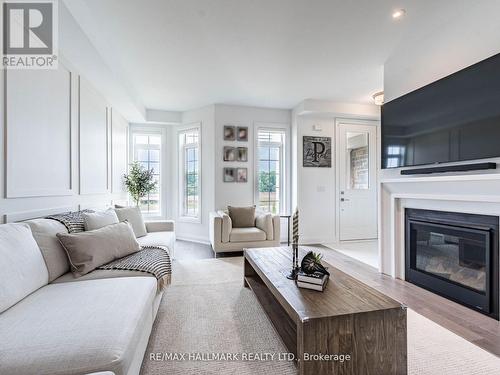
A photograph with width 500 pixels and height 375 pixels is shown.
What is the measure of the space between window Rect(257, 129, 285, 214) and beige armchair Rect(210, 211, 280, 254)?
97cm

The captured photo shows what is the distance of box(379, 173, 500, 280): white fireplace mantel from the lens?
1.99 metres

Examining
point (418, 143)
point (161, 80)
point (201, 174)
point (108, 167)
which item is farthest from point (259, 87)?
point (108, 167)

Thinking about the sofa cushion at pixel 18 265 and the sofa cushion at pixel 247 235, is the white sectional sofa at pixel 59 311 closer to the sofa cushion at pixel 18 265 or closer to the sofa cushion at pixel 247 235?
the sofa cushion at pixel 18 265

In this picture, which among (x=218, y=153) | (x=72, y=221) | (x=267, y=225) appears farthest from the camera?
(x=218, y=153)

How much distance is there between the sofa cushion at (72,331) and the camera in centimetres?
92

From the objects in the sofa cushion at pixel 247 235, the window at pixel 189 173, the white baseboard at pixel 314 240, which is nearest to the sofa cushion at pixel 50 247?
the sofa cushion at pixel 247 235

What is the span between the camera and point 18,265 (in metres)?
1.36

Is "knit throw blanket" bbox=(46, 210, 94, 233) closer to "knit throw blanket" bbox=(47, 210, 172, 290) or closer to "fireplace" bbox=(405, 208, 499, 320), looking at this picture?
"knit throw blanket" bbox=(47, 210, 172, 290)

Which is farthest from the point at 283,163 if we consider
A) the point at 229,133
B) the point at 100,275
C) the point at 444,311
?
the point at 100,275

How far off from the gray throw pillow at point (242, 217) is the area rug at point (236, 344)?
5.92ft

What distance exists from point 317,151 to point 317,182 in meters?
0.59

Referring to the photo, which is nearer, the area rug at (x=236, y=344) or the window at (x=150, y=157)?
the area rug at (x=236, y=344)

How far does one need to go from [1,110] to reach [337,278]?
8.47 ft

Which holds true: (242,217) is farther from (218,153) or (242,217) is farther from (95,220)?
(95,220)
